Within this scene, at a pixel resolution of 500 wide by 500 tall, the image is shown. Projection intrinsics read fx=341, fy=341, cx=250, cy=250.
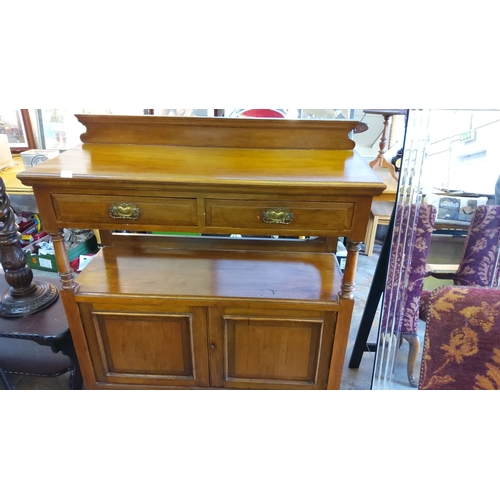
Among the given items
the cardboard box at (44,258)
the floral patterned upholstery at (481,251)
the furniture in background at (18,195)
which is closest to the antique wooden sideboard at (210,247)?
the floral patterned upholstery at (481,251)

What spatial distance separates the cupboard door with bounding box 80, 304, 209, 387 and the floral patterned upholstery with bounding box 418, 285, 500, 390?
0.75 meters

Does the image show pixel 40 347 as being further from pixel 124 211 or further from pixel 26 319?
pixel 124 211

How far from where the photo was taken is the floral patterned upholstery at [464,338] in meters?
0.63

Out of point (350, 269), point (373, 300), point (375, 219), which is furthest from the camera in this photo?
point (375, 219)

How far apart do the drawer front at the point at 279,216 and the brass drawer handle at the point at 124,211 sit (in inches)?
8.4

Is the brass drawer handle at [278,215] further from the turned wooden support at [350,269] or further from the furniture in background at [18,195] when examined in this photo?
the furniture in background at [18,195]

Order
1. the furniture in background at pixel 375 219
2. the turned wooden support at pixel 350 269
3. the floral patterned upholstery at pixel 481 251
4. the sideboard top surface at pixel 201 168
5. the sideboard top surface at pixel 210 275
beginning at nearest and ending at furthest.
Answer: the sideboard top surface at pixel 201 168
the turned wooden support at pixel 350 269
the sideboard top surface at pixel 210 275
the floral patterned upholstery at pixel 481 251
the furniture in background at pixel 375 219

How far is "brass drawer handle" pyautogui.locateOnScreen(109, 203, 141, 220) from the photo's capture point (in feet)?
3.33

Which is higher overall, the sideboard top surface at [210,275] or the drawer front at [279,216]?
the drawer front at [279,216]

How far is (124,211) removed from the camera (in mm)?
1018

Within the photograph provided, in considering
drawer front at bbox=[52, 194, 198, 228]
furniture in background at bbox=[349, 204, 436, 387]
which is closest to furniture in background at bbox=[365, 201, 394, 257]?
furniture in background at bbox=[349, 204, 436, 387]

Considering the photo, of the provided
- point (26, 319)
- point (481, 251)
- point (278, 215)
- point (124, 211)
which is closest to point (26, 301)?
point (26, 319)

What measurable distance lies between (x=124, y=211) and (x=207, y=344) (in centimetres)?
57

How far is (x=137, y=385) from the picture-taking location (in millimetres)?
1380
